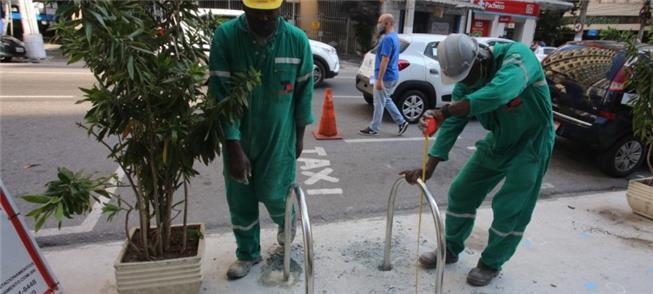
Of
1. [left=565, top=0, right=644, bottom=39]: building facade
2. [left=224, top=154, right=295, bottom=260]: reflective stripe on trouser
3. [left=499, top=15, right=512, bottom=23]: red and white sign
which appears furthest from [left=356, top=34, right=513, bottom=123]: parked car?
[left=565, top=0, right=644, bottom=39]: building facade

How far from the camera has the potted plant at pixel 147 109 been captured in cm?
189

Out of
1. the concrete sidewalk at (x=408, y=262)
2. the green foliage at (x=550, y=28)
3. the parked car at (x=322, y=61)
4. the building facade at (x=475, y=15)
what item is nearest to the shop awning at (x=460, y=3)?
the building facade at (x=475, y=15)

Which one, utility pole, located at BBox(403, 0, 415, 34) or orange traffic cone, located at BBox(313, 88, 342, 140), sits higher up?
utility pole, located at BBox(403, 0, 415, 34)

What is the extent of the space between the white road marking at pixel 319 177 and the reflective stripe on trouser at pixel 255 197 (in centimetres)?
184

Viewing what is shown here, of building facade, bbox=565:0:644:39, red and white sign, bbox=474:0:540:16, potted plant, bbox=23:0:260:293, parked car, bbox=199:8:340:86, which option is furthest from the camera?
building facade, bbox=565:0:644:39

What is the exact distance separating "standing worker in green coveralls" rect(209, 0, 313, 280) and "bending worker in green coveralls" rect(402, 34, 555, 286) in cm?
80

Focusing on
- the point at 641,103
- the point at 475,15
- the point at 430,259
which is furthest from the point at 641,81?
Result: the point at 475,15

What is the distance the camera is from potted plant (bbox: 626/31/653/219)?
396cm

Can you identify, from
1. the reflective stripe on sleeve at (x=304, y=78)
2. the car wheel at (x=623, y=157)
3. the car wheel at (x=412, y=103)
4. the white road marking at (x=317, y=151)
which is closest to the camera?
the reflective stripe on sleeve at (x=304, y=78)

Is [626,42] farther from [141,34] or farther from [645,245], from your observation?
[141,34]

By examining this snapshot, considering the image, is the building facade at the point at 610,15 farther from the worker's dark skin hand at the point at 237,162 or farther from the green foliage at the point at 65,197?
the green foliage at the point at 65,197

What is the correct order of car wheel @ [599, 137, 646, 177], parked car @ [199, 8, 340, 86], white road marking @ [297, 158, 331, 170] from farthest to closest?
parked car @ [199, 8, 340, 86] < car wheel @ [599, 137, 646, 177] < white road marking @ [297, 158, 331, 170]

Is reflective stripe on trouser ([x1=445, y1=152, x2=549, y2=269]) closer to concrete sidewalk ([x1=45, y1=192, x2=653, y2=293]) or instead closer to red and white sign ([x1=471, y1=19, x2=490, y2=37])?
concrete sidewalk ([x1=45, y1=192, x2=653, y2=293])

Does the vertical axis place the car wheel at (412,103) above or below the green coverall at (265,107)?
below
